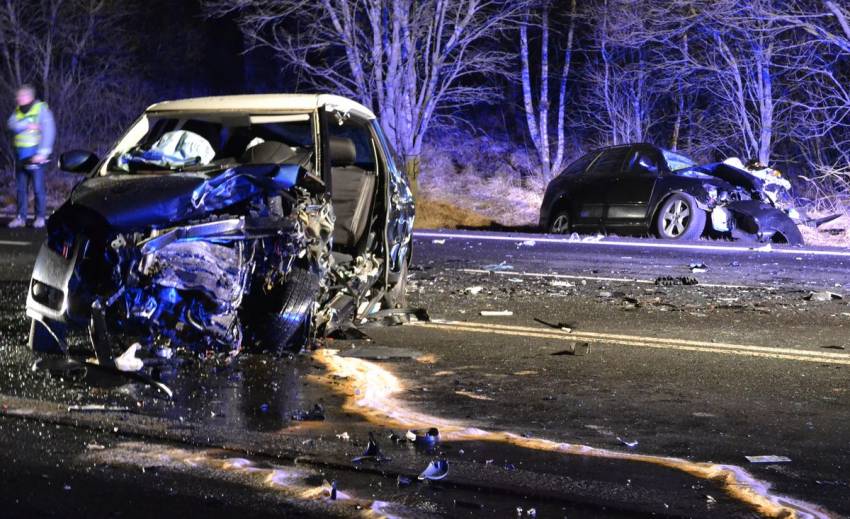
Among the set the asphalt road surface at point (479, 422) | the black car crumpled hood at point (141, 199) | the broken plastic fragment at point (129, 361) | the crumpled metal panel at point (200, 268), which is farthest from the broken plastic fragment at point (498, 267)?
the broken plastic fragment at point (129, 361)

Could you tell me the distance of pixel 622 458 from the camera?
494cm

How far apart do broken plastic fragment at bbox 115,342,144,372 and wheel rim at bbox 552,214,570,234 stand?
40.5ft

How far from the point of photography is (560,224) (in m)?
18.3

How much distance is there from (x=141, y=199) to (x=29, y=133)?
10282 mm

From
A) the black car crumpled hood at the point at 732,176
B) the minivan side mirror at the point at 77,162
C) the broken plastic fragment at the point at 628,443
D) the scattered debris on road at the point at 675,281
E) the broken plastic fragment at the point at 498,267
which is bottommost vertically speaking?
the broken plastic fragment at the point at 498,267

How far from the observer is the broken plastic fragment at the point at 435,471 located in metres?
4.58

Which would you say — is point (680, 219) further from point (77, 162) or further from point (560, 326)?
point (77, 162)

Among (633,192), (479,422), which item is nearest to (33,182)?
(633,192)

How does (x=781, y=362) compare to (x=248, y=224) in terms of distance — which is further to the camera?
(x=781, y=362)

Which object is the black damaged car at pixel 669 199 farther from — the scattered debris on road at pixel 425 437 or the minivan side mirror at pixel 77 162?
the scattered debris on road at pixel 425 437

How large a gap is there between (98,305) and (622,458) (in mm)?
3063

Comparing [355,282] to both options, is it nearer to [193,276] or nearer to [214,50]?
[193,276]

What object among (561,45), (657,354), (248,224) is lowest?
(657,354)

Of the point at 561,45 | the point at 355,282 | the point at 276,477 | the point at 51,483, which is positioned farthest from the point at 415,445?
the point at 561,45
